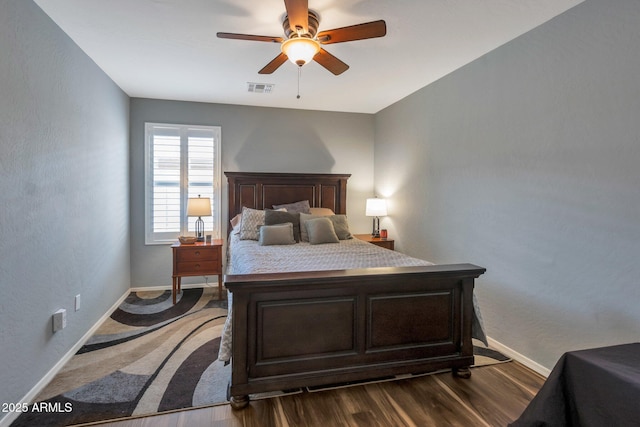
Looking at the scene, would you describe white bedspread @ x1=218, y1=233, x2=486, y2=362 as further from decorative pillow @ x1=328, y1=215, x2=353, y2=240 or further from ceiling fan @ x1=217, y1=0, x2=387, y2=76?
ceiling fan @ x1=217, y1=0, x2=387, y2=76

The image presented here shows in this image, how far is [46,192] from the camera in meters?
2.27

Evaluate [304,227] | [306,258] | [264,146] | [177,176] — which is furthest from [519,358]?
[177,176]

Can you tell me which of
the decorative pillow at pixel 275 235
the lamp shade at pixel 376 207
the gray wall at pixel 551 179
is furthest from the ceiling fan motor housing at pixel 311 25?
the lamp shade at pixel 376 207

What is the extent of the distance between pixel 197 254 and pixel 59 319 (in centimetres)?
167

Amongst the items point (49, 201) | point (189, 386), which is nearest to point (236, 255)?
point (189, 386)

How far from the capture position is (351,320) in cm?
217

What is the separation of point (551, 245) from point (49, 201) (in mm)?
3607

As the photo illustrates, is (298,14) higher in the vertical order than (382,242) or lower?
higher

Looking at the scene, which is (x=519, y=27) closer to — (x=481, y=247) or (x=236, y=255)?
(x=481, y=247)

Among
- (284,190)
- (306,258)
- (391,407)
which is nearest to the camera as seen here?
→ (391,407)

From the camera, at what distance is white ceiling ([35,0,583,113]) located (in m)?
2.20

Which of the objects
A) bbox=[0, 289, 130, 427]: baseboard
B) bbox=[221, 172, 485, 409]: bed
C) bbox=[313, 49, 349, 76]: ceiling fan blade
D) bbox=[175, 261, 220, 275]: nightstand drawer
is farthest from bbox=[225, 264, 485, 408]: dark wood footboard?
bbox=[175, 261, 220, 275]: nightstand drawer

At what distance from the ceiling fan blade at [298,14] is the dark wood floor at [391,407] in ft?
7.67

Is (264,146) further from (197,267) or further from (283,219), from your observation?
(197,267)
